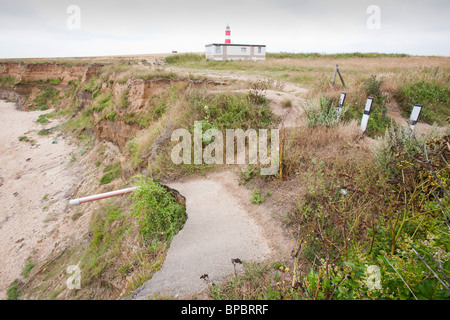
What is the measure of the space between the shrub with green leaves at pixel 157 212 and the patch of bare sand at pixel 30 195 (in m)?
4.71

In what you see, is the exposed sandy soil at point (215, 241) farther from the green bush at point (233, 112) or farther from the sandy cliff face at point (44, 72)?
the sandy cliff face at point (44, 72)

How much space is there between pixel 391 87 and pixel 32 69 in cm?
3257

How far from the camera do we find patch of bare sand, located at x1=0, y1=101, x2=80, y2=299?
23.6ft

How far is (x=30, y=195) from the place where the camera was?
10.3m

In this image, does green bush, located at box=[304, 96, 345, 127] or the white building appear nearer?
green bush, located at box=[304, 96, 345, 127]

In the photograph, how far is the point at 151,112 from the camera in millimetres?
10719

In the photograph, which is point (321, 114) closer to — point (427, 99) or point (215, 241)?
point (215, 241)

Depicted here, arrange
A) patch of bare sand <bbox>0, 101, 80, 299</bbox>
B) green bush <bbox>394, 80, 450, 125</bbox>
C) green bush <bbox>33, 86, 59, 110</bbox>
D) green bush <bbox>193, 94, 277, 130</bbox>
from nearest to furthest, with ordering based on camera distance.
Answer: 1. green bush <bbox>193, 94, 277, 130</bbox>
2. patch of bare sand <bbox>0, 101, 80, 299</bbox>
3. green bush <bbox>394, 80, 450, 125</bbox>
4. green bush <bbox>33, 86, 59, 110</bbox>

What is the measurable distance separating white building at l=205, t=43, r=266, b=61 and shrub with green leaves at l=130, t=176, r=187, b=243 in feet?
91.1

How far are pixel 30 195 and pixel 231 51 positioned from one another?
26.0 metres

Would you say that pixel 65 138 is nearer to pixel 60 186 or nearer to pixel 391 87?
pixel 60 186

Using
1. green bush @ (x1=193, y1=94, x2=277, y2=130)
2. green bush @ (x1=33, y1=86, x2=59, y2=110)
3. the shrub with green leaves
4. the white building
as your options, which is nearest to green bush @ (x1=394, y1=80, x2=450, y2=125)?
green bush @ (x1=193, y1=94, x2=277, y2=130)

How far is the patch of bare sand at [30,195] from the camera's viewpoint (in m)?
7.20

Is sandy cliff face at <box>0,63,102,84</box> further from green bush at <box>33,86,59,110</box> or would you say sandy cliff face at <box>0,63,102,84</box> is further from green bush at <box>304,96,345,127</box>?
green bush at <box>304,96,345,127</box>
